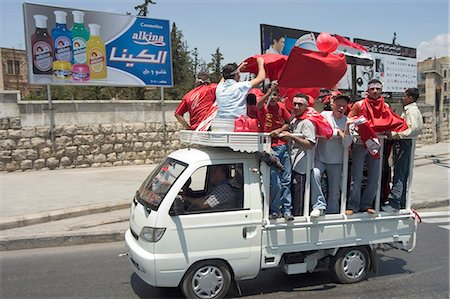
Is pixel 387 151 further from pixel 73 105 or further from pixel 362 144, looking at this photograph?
pixel 73 105

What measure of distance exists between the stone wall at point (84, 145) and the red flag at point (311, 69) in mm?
9480

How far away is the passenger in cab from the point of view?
4863mm

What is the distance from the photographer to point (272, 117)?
4.95 metres

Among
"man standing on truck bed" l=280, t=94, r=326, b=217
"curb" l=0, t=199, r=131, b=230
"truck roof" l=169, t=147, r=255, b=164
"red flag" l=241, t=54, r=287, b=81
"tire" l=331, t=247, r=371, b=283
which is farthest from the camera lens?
"curb" l=0, t=199, r=131, b=230

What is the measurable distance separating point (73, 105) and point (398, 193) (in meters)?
10.3

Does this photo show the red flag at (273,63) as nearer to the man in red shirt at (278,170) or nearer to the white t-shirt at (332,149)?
the man in red shirt at (278,170)

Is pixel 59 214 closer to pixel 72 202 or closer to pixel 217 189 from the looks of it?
pixel 72 202

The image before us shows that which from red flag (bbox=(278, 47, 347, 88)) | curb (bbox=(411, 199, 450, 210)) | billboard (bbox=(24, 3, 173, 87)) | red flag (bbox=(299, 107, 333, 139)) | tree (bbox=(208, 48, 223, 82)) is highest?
tree (bbox=(208, 48, 223, 82))

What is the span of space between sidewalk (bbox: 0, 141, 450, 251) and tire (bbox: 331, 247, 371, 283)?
146 inches

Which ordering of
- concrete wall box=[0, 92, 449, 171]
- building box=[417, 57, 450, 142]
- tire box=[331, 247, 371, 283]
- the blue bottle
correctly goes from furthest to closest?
1. building box=[417, 57, 450, 142]
2. the blue bottle
3. concrete wall box=[0, 92, 449, 171]
4. tire box=[331, 247, 371, 283]

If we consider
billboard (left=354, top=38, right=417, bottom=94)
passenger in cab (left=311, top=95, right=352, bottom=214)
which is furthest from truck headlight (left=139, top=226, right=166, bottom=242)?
billboard (left=354, top=38, right=417, bottom=94)

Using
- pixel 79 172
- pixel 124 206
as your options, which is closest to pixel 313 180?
pixel 124 206

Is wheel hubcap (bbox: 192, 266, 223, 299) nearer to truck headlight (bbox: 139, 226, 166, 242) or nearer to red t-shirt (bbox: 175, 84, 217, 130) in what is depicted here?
truck headlight (bbox: 139, 226, 166, 242)

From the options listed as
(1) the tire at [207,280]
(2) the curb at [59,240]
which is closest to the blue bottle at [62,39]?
(2) the curb at [59,240]
